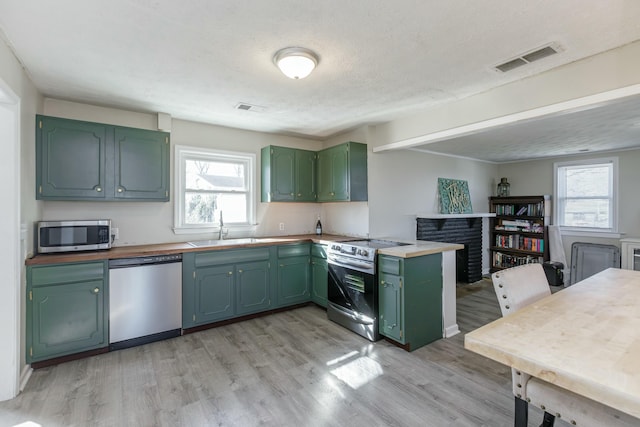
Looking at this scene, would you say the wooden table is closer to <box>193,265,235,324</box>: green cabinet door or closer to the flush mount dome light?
the flush mount dome light

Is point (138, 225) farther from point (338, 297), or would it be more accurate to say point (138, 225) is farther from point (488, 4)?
point (488, 4)

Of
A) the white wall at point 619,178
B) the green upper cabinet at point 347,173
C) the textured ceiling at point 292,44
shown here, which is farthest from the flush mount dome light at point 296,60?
the white wall at point 619,178

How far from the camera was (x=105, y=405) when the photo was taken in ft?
6.82

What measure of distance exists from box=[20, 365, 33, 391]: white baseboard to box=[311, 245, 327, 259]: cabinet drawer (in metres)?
2.89

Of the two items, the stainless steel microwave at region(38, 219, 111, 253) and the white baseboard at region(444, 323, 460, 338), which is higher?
the stainless steel microwave at region(38, 219, 111, 253)

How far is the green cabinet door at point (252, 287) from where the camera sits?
11.5ft

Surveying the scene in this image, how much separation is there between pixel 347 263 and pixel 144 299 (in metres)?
2.10

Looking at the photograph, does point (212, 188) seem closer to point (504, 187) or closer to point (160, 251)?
point (160, 251)

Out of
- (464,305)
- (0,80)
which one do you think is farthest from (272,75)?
(464,305)

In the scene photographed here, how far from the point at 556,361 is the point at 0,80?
3222 mm

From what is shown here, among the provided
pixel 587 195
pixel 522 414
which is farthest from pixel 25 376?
pixel 587 195

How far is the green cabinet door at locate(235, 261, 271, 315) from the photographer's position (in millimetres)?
3520

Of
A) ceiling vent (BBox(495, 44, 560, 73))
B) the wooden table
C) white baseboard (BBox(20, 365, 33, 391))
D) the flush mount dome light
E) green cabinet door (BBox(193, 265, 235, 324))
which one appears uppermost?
ceiling vent (BBox(495, 44, 560, 73))

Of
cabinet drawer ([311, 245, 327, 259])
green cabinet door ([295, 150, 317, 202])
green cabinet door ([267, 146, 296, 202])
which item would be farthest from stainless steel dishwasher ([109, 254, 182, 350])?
green cabinet door ([295, 150, 317, 202])
